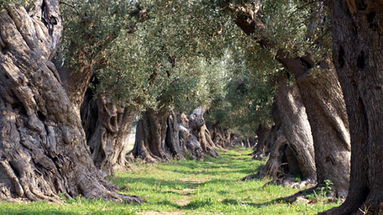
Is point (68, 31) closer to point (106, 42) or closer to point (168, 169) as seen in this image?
point (106, 42)

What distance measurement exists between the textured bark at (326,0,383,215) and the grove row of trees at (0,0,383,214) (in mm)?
17

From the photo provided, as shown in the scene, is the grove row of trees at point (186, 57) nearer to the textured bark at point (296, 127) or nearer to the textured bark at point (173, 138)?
the textured bark at point (296, 127)

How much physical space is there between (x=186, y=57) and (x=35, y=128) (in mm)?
5903

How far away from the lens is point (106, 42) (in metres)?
17.0

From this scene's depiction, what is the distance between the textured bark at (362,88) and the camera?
670 cm

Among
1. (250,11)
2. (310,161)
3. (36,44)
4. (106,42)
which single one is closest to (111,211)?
(36,44)

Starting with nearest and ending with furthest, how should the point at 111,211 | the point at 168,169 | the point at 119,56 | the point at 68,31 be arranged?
the point at 111,211 < the point at 68,31 < the point at 119,56 < the point at 168,169

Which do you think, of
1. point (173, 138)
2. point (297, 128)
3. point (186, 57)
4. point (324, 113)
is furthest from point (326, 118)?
point (173, 138)

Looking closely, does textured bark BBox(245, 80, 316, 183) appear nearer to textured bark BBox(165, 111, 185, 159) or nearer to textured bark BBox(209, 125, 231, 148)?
textured bark BBox(165, 111, 185, 159)

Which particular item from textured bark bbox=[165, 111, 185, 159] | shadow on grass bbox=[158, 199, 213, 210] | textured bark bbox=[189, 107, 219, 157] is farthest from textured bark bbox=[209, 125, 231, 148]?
shadow on grass bbox=[158, 199, 213, 210]

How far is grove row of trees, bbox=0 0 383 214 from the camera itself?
720 centimetres

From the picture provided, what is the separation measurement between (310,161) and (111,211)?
9.76 m

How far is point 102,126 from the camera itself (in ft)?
73.5

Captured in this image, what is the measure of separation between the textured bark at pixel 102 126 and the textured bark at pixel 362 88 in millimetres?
15638
